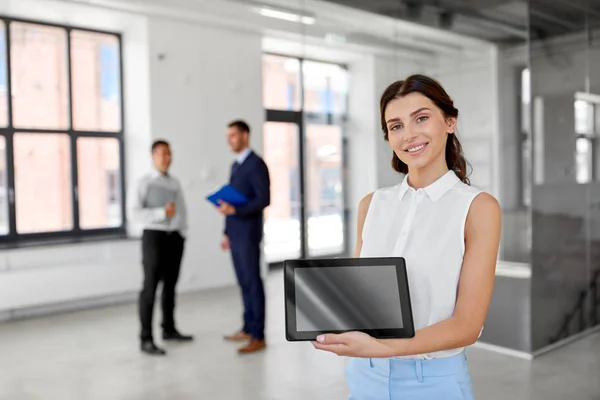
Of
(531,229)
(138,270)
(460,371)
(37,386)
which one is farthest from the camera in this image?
(138,270)

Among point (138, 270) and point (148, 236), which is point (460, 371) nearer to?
point (148, 236)

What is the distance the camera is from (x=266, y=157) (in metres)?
8.30

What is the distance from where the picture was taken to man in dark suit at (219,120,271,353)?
4461 millimetres

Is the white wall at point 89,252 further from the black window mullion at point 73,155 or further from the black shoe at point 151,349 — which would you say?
the black shoe at point 151,349

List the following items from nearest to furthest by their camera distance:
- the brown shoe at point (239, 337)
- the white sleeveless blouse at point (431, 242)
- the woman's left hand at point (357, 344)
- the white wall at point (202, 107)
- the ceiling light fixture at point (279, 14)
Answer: the woman's left hand at point (357, 344)
the white sleeveless blouse at point (431, 242)
the brown shoe at point (239, 337)
the ceiling light fixture at point (279, 14)
the white wall at point (202, 107)

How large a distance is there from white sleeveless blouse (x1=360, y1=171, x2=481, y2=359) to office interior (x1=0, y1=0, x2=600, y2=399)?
8.54 ft

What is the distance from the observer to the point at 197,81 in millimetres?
7098

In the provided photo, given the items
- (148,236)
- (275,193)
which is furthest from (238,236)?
(275,193)

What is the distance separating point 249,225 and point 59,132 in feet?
10.8

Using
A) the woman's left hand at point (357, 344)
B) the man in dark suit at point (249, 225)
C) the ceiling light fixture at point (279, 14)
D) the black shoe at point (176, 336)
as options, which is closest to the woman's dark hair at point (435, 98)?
the woman's left hand at point (357, 344)

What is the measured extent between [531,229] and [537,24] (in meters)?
1.51

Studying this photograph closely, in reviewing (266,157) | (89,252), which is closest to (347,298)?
(89,252)

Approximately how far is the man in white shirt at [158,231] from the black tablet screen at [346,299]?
144 inches

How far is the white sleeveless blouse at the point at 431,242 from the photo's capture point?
1.09 m
